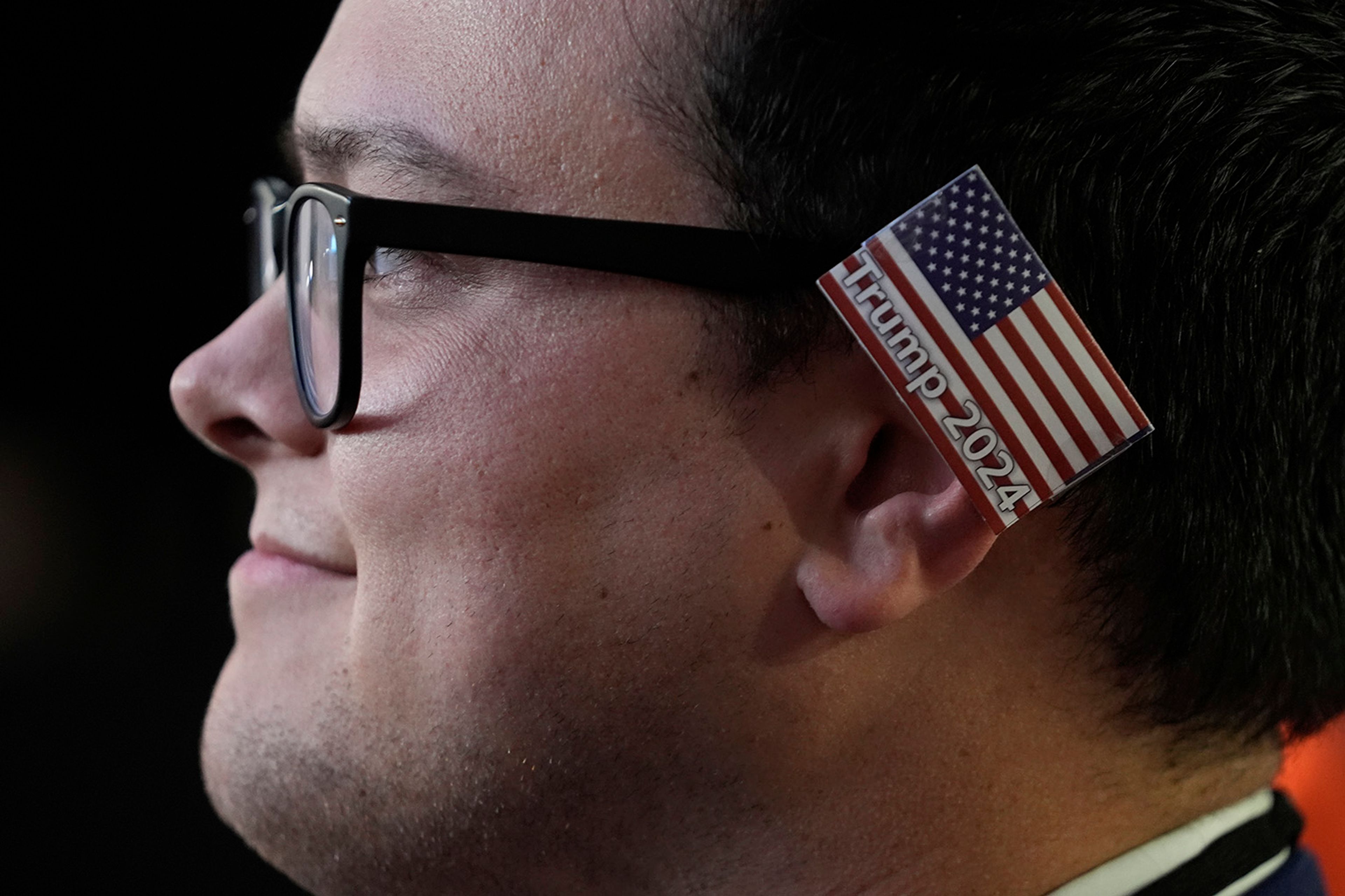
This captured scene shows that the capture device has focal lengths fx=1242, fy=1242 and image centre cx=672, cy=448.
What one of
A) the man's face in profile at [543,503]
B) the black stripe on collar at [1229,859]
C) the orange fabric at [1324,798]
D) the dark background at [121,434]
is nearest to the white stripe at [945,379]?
the man's face in profile at [543,503]

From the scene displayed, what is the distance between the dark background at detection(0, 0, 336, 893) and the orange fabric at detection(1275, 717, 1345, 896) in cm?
186

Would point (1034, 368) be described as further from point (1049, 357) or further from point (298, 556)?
point (298, 556)

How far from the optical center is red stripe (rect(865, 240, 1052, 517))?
0.93m

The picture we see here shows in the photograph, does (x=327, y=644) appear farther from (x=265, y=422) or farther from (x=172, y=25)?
(x=172, y=25)

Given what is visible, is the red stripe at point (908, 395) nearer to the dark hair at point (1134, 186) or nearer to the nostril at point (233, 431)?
the dark hair at point (1134, 186)

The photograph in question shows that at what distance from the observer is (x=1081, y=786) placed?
3.62ft

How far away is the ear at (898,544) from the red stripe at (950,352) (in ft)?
0.21

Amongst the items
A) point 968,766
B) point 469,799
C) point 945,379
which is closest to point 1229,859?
point 968,766

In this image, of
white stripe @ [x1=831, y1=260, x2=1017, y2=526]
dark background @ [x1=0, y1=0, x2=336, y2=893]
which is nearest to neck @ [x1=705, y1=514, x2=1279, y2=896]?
white stripe @ [x1=831, y1=260, x2=1017, y2=526]

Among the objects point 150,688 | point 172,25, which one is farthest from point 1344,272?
point 150,688

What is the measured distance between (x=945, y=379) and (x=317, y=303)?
1.80ft

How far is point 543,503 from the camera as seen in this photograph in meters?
1.00

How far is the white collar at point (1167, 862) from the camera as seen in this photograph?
1.11 metres

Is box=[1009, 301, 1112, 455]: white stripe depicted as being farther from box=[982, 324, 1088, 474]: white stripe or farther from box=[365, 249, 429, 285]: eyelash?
box=[365, 249, 429, 285]: eyelash
